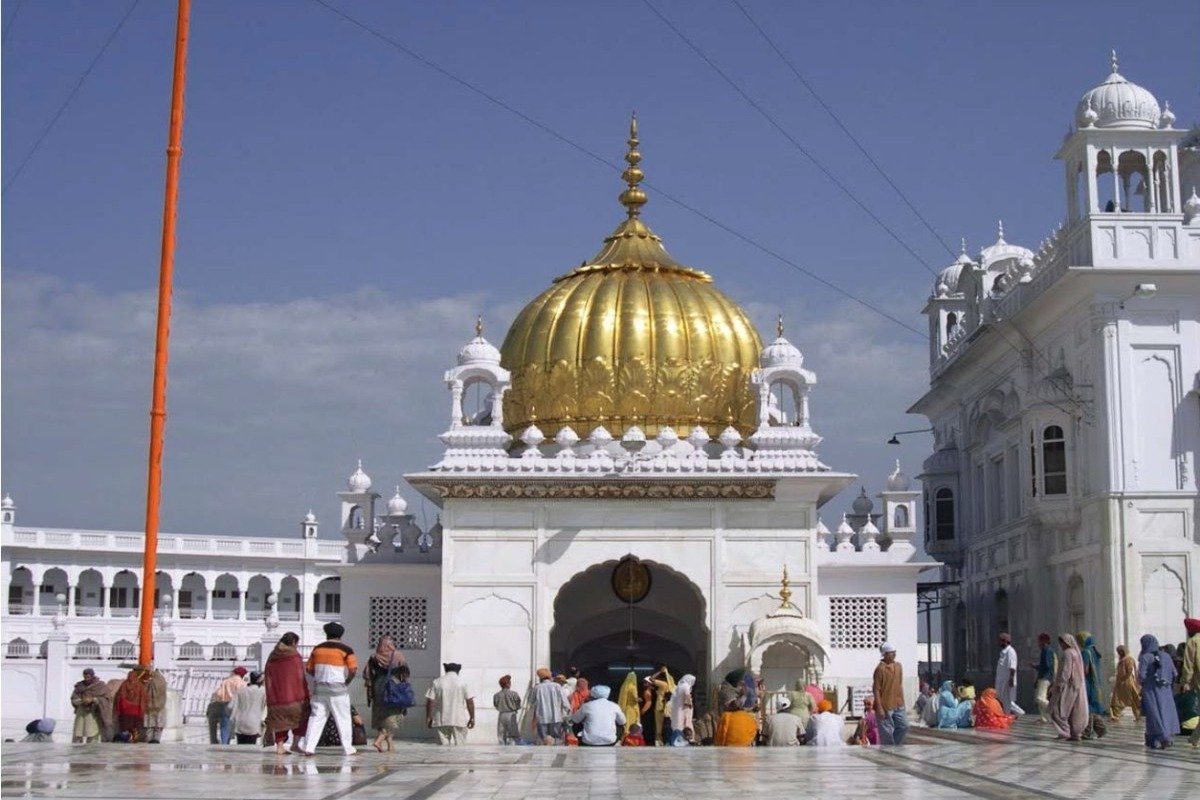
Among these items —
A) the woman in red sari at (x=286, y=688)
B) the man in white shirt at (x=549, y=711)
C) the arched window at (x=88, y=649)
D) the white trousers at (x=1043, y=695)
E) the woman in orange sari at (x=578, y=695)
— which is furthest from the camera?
the arched window at (x=88, y=649)

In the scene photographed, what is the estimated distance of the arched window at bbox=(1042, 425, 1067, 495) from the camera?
2755cm

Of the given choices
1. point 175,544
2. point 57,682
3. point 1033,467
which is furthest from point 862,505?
point 175,544

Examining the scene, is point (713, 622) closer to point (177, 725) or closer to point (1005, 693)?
point (1005, 693)

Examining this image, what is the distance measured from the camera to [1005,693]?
22953 mm

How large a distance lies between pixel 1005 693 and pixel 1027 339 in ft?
29.7

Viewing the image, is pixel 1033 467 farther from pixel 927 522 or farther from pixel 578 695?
pixel 578 695

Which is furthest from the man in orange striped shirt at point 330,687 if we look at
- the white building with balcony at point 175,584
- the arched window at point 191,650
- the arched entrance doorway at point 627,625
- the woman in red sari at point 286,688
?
the arched window at point 191,650

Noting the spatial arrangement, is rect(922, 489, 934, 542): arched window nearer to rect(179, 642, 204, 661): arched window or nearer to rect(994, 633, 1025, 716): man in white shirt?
rect(994, 633, 1025, 716): man in white shirt

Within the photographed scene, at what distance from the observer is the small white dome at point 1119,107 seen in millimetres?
27297

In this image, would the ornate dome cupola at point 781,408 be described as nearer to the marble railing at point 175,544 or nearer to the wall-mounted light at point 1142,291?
the wall-mounted light at point 1142,291

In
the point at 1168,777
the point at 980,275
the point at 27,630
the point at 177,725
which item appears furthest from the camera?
the point at 27,630

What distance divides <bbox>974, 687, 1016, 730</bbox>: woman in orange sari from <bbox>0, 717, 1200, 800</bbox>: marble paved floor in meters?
3.58

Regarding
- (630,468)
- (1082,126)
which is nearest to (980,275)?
(1082,126)

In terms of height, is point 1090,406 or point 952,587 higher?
point 1090,406
